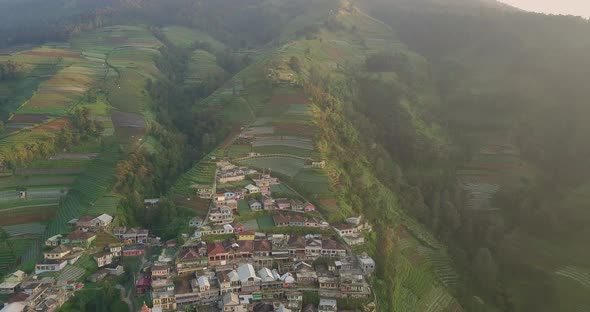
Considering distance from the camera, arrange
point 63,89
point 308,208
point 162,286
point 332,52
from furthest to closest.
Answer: point 332,52, point 63,89, point 308,208, point 162,286

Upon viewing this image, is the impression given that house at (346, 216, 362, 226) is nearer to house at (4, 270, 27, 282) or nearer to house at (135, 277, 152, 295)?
house at (135, 277, 152, 295)

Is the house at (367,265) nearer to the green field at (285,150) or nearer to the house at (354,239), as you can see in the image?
the house at (354,239)

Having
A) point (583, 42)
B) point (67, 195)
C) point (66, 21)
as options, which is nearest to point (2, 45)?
point (66, 21)

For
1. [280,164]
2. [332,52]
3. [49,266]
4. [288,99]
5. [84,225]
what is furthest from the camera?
[332,52]

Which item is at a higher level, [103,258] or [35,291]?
[103,258]

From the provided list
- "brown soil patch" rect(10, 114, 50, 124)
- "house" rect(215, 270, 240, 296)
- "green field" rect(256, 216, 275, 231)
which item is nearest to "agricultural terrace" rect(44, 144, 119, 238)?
"brown soil patch" rect(10, 114, 50, 124)

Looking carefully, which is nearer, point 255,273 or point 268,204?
point 255,273

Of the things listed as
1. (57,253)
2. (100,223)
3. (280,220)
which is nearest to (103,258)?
(57,253)

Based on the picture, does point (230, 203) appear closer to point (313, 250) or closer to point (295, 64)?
point (313, 250)

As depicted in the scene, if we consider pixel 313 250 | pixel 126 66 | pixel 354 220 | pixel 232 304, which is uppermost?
pixel 354 220
